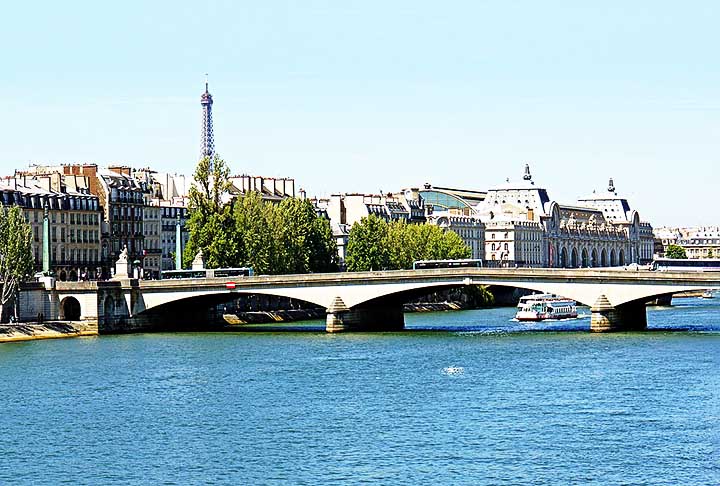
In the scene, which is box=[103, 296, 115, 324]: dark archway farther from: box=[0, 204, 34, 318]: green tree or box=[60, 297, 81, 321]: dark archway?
box=[0, 204, 34, 318]: green tree

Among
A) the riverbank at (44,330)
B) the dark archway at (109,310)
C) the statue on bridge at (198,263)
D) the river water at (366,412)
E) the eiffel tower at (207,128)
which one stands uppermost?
the eiffel tower at (207,128)

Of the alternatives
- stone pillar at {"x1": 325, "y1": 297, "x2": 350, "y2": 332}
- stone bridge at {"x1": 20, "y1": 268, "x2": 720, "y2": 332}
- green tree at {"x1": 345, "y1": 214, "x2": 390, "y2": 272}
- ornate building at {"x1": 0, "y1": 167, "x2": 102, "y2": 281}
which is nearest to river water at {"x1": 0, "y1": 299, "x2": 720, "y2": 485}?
stone bridge at {"x1": 20, "y1": 268, "x2": 720, "y2": 332}

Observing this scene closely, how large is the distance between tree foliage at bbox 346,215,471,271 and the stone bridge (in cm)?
2978

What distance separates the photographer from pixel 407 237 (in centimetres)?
13888

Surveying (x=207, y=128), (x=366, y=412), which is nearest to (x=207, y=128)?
(x=207, y=128)

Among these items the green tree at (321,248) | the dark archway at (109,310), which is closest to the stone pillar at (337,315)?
the dark archway at (109,310)

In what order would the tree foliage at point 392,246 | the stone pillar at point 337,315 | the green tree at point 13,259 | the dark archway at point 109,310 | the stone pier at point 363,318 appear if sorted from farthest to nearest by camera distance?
the tree foliage at point 392,246
the dark archway at point 109,310
the stone pier at point 363,318
the stone pillar at point 337,315
the green tree at point 13,259

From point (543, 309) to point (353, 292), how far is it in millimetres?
21597

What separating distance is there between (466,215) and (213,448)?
5836 inches

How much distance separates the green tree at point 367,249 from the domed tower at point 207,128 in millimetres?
44556

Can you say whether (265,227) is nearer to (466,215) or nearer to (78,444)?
(78,444)

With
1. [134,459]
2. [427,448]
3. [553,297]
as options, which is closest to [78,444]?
[134,459]

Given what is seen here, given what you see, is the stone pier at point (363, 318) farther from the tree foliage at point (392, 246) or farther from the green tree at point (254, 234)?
the tree foliage at point (392, 246)

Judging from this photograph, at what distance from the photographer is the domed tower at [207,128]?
17525 cm
